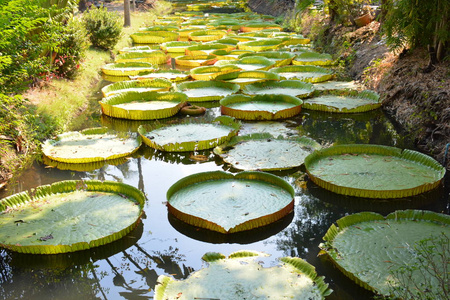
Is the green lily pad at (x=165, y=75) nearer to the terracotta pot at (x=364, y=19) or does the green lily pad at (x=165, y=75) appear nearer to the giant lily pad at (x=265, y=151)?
the giant lily pad at (x=265, y=151)

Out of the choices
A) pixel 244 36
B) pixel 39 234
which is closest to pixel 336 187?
pixel 39 234

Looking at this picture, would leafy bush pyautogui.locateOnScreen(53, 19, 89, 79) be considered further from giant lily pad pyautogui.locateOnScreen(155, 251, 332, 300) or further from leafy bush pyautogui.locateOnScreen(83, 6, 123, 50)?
giant lily pad pyautogui.locateOnScreen(155, 251, 332, 300)

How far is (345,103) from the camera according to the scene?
687cm

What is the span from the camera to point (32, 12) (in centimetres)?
565

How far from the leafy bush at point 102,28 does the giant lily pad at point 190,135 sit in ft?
19.1

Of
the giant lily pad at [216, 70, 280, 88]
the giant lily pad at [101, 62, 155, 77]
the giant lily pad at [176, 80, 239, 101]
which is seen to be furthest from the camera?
the giant lily pad at [101, 62, 155, 77]

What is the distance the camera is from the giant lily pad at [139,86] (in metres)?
7.81

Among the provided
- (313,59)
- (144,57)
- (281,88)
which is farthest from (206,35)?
(281,88)

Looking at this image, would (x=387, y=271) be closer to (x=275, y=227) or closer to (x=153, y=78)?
(x=275, y=227)

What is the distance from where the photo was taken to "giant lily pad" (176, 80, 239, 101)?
747 centimetres

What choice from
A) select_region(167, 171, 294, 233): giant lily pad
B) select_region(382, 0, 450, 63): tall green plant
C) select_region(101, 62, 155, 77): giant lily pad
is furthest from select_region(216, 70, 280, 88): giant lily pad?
select_region(167, 171, 294, 233): giant lily pad

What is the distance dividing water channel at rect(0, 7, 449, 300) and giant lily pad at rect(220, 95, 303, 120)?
4.17ft

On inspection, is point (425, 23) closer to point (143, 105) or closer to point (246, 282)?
point (143, 105)

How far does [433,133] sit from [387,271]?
2.81 meters
